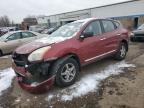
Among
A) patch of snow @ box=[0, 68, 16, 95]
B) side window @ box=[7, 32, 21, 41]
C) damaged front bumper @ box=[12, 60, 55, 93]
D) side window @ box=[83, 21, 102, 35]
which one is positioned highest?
side window @ box=[83, 21, 102, 35]

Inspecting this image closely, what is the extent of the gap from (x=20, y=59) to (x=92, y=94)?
1.96m

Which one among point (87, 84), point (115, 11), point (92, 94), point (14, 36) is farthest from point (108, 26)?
point (115, 11)

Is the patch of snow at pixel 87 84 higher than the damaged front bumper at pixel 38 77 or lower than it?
lower

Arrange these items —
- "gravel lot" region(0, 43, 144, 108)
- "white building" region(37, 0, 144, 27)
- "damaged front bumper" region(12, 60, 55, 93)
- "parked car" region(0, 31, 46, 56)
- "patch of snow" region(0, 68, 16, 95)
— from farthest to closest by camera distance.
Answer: "white building" region(37, 0, 144, 27)
"parked car" region(0, 31, 46, 56)
"patch of snow" region(0, 68, 16, 95)
"damaged front bumper" region(12, 60, 55, 93)
"gravel lot" region(0, 43, 144, 108)

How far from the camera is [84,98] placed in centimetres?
405

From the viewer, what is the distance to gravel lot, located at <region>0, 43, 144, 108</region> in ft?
12.5

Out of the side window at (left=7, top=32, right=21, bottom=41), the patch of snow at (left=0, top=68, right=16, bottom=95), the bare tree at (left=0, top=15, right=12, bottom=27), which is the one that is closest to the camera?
the patch of snow at (left=0, top=68, right=16, bottom=95)

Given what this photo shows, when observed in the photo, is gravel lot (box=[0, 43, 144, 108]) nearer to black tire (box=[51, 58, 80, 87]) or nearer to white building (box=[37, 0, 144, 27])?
black tire (box=[51, 58, 80, 87])

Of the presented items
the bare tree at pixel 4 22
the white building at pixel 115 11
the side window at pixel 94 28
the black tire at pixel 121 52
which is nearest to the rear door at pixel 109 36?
the side window at pixel 94 28

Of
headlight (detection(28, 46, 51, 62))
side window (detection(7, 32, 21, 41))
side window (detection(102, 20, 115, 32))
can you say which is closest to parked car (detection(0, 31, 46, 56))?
side window (detection(7, 32, 21, 41))

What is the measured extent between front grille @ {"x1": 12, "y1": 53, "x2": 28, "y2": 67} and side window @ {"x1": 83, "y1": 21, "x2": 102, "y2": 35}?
1974 millimetres

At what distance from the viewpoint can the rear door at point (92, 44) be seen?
506 cm

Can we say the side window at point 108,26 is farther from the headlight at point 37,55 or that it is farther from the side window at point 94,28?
the headlight at point 37,55

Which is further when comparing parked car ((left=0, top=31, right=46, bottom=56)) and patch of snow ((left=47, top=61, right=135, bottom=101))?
parked car ((left=0, top=31, right=46, bottom=56))
